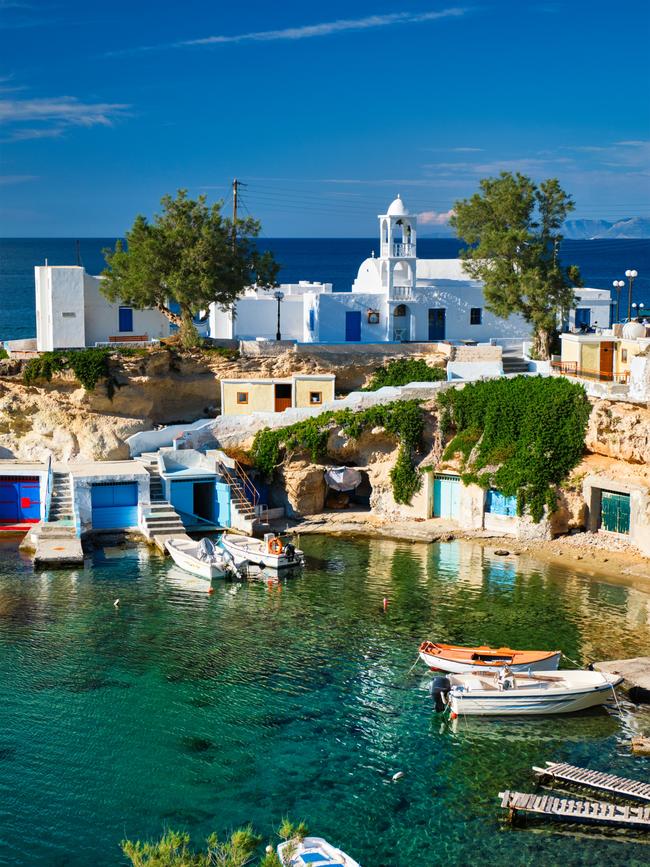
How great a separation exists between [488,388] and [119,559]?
1675 centimetres

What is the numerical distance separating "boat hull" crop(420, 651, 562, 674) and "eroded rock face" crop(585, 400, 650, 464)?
1308 cm

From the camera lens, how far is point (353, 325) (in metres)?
55.9

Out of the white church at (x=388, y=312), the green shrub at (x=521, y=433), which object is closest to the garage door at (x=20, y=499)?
the white church at (x=388, y=312)

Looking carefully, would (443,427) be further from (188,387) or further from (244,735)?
(244,735)

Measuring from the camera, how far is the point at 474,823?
23.0 metres

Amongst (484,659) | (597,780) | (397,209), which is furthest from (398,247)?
(597,780)

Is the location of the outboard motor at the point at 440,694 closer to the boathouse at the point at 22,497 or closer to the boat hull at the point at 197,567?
the boat hull at the point at 197,567

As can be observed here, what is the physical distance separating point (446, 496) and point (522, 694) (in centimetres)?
1812

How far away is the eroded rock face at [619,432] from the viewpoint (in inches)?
1598

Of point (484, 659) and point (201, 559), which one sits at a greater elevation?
point (201, 559)

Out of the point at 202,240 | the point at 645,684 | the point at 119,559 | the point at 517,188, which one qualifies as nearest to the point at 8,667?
the point at 119,559

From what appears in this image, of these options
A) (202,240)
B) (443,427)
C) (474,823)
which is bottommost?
(474,823)

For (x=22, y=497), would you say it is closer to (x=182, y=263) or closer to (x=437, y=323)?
(x=182, y=263)

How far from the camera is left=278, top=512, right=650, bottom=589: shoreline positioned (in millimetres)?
39469
